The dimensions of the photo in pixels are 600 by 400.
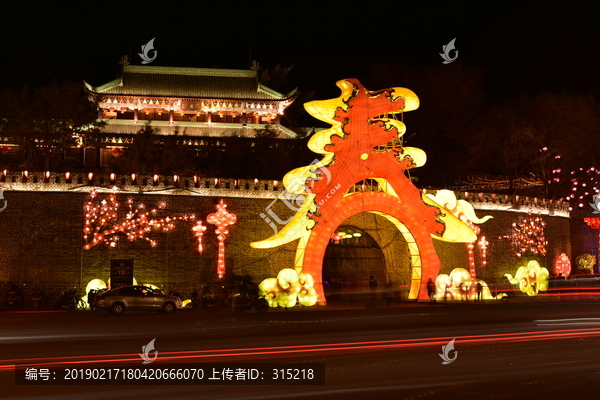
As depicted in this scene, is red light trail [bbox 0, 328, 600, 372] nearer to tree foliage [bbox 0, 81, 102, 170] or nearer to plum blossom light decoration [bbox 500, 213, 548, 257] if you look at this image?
plum blossom light decoration [bbox 500, 213, 548, 257]

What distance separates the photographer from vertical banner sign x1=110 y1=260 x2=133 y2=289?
2497cm

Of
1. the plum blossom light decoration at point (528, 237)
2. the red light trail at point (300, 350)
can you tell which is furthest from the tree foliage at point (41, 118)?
the red light trail at point (300, 350)

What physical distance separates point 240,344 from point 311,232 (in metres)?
11.1

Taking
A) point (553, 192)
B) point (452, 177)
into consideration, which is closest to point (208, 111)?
point (452, 177)

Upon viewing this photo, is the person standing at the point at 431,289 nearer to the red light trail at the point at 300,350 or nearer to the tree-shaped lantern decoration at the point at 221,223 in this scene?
the tree-shaped lantern decoration at the point at 221,223

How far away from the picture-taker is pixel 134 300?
21656 mm

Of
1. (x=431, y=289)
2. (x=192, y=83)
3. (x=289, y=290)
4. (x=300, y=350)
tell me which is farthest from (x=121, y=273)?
(x=192, y=83)

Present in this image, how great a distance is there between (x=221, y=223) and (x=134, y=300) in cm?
589

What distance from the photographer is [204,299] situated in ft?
77.7

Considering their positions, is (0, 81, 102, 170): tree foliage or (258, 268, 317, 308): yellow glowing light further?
(0, 81, 102, 170): tree foliage

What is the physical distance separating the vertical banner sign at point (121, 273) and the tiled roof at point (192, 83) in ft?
46.5

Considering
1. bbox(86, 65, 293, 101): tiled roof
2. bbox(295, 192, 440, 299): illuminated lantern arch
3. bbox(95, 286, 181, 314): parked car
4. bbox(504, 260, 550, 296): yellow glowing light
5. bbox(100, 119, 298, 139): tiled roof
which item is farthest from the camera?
bbox(86, 65, 293, 101): tiled roof

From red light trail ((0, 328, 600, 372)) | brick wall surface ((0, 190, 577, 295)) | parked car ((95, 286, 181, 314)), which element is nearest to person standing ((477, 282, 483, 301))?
brick wall surface ((0, 190, 577, 295))

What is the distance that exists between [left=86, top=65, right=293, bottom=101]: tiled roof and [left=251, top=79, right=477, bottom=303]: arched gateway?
46.5ft
